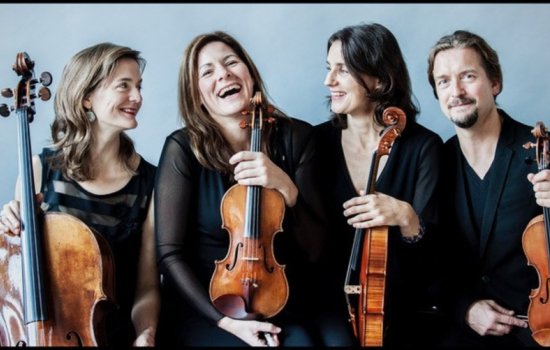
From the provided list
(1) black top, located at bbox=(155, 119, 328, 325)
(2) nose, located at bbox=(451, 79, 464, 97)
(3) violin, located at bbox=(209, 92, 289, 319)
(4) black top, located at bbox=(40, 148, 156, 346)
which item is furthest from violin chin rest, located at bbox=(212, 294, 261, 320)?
(2) nose, located at bbox=(451, 79, 464, 97)

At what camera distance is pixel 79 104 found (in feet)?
7.89

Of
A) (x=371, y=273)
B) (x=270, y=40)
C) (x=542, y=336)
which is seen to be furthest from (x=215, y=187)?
(x=542, y=336)

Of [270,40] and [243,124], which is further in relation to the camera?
[270,40]

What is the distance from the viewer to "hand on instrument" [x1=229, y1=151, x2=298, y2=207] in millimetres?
2166

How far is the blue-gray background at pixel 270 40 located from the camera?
2.94 meters

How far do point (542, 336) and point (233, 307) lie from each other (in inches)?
35.1

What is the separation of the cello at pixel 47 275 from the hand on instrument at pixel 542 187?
49.6 inches

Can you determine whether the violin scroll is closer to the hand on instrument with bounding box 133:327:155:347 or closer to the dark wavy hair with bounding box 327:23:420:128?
the hand on instrument with bounding box 133:327:155:347

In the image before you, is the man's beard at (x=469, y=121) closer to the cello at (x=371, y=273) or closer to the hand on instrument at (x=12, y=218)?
the cello at (x=371, y=273)

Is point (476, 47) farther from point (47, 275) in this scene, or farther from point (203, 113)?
point (47, 275)

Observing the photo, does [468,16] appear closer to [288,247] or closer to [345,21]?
[345,21]

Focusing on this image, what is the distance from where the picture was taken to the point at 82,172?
7.89 feet

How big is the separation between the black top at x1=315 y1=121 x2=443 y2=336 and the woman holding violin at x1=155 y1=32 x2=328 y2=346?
132 mm

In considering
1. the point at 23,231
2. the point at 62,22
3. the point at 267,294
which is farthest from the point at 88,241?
the point at 62,22
